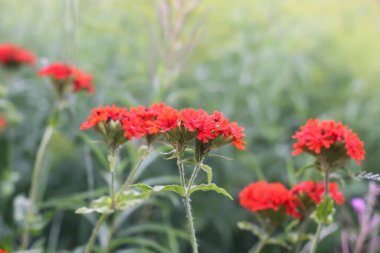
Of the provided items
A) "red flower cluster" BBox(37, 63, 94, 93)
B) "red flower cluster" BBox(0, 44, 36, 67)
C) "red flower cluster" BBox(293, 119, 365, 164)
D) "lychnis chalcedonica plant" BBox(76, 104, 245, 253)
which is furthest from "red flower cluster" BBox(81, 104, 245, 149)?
"red flower cluster" BBox(0, 44, 36, 67)

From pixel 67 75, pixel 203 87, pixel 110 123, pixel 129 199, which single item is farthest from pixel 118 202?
pixel 203 87

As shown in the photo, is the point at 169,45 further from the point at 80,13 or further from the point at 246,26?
the point at 80,13

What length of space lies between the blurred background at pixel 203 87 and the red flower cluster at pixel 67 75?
243mm

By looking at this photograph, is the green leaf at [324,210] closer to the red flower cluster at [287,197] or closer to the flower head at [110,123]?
the red flower cluster at [287,197]

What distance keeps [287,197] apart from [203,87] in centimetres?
146

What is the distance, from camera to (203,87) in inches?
99.8

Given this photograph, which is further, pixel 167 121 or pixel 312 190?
pixel 312 190

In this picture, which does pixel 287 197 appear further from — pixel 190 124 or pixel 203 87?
pixel 203 87

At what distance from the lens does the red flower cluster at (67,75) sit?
1.56 m

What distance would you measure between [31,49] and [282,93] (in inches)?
57.2

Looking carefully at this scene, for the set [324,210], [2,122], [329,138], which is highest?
[2,122]

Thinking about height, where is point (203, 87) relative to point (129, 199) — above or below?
above

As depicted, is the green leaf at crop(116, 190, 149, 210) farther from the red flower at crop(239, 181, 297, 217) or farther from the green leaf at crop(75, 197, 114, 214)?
the red flower at crop(239, 181, 297, 217)

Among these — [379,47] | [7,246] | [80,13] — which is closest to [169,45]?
[7,246]
